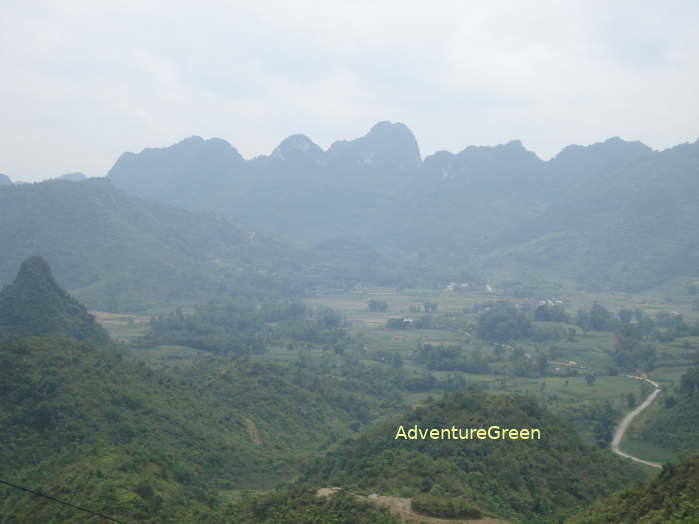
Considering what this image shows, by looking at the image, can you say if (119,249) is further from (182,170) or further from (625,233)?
(182,170)

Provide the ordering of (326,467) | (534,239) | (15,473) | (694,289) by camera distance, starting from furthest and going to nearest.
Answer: (534,239) → (694,289) → (326,467) → (15,473)

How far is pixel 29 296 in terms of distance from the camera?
138ft

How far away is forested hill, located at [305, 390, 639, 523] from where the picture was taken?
1837cm

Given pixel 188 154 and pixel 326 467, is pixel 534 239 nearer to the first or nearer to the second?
pixel 188 154

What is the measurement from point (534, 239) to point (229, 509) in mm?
119802

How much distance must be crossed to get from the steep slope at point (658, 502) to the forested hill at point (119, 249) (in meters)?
62.4

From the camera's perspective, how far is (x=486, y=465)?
20.1 meters

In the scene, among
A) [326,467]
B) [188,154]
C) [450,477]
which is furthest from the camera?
[188,154]

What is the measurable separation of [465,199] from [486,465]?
140431 mm

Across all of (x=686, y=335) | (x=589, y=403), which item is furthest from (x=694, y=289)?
(x=589, y=403)

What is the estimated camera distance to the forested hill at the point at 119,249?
7662cm

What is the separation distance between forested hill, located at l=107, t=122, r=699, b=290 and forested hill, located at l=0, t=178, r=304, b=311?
36.3 m

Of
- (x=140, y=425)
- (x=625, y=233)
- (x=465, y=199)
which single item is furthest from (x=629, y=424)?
(x=465, y=199)

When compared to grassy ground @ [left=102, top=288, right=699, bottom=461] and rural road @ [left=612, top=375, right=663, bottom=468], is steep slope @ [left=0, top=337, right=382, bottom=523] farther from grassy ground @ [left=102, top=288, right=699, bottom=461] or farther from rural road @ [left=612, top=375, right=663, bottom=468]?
rural road @ [left=612, top=375, right=663, bottom=468]
